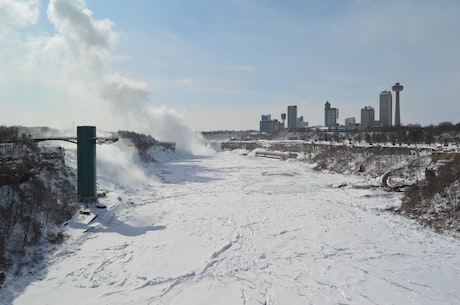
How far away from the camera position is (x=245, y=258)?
10.5 metres

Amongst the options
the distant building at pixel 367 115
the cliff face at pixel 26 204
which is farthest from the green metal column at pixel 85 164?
the distant building at pixel 367 115

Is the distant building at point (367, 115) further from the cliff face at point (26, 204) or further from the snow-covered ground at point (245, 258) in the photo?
the cliff face at point (26, 204)

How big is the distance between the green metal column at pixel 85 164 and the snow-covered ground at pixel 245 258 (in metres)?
1.07

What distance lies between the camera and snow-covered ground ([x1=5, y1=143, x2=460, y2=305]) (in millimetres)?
8141

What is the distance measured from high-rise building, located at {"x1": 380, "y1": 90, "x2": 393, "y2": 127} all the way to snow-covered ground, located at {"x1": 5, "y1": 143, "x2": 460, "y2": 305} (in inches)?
6591

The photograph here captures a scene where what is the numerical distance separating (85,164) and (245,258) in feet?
32.1

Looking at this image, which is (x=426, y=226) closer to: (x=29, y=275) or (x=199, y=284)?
(x=199, y=284)

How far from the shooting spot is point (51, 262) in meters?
9.88

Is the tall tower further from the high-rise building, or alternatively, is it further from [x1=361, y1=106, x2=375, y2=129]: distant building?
the high-rise building

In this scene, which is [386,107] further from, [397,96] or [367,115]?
[397,96]

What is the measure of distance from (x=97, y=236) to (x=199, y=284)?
18.3ft

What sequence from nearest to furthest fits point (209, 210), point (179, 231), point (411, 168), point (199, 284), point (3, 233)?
point (199, 284), point (3, 233), point (179, 231), point (209, 210), point (411, 168)

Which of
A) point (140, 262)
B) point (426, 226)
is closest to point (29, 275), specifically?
point (140, 262)

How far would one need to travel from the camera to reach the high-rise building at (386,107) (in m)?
170
